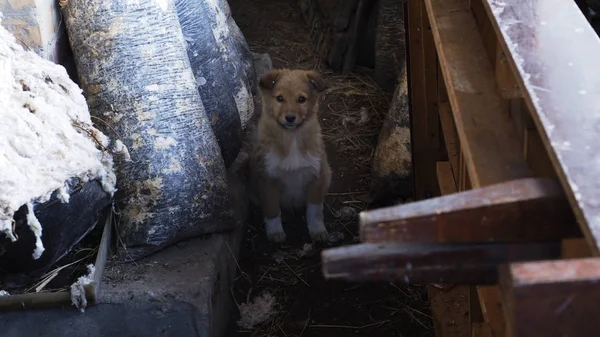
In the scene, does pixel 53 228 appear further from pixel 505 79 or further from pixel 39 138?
pixel 505 79

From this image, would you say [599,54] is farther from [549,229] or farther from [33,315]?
[33,315]

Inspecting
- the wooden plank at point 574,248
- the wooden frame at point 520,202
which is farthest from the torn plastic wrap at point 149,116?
the wooden plank at point 574,248

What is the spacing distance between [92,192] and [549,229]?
189cm

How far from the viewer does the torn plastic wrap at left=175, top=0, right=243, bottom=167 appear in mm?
3623

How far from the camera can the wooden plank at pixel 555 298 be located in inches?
36.5

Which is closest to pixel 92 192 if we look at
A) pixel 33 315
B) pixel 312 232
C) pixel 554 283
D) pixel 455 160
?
pixel 33 315

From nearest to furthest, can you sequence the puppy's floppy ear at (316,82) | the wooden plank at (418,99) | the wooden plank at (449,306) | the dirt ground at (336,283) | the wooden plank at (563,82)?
the wooden plank at (563,82) < the wooden plank at (449,306) < the wooden plank at (418,99) < the dirt ground at (336,283) < the puppy's floppy ear at (316,82)

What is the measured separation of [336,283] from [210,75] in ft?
3.77

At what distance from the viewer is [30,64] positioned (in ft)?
9.11

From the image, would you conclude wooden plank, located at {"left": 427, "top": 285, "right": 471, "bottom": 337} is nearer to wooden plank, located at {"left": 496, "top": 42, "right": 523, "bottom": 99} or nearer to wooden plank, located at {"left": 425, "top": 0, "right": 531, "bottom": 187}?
wooden plank, located at {"left": 425, "top": 0, "right": 531, "bottom": 187}

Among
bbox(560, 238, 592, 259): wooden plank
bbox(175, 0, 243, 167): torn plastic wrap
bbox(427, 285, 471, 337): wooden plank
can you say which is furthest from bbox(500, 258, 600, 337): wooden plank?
bbox(175, 0, 243, 167): torn plastic wrap

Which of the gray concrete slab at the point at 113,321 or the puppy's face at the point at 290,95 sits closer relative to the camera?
the gray concrete slab at the point at 113,321

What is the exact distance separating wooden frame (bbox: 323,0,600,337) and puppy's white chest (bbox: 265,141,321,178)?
1961mm

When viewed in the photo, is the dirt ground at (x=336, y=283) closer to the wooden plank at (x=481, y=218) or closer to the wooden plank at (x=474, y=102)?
the wooden plank at (x=474, y=102)
